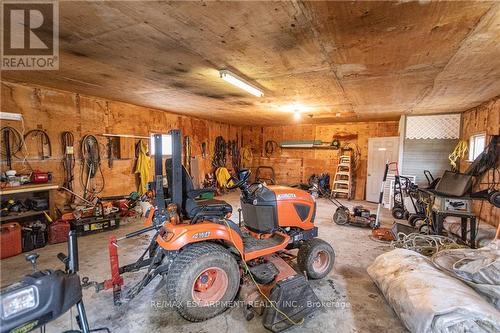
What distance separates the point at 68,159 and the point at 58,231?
1.25 meters

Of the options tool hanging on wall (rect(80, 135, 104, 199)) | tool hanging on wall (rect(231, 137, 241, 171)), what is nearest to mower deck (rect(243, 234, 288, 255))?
tool hanging on wall (rect(80, 135, 104, 199))

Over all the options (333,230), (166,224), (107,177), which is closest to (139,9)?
(166,224)

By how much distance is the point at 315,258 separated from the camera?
8.57ft

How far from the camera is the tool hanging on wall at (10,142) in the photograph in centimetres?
336

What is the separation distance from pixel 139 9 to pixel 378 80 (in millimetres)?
2878

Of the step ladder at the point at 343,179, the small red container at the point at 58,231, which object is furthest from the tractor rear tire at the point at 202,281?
the step ladder at the point at 343,179

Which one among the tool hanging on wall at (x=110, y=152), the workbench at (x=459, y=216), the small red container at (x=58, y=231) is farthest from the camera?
the tool hanging on wall at (x=110, y=152)

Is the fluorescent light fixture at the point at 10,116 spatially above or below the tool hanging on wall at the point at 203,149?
above

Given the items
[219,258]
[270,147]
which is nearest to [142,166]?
[219,258]

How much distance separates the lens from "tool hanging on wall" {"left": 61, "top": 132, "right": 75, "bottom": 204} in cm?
404

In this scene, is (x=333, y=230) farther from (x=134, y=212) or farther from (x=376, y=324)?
(x=134, y=212)

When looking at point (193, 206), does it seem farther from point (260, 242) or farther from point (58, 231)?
point (58, 231)

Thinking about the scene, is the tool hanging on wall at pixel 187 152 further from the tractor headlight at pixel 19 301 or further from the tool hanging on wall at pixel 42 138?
the tractor headlight at pixel 19 301

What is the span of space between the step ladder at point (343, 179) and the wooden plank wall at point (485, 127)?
275 cm
